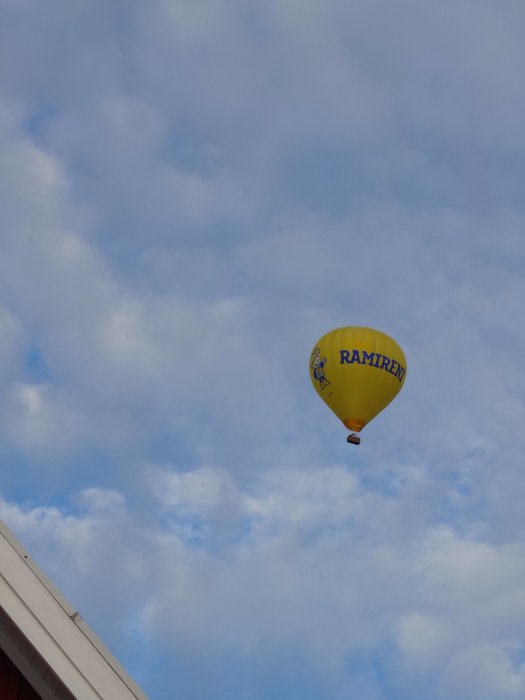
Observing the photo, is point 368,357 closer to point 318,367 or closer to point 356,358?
point 356,358

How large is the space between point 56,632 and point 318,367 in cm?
2837

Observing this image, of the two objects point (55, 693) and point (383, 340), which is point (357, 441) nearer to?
point (383, 340)

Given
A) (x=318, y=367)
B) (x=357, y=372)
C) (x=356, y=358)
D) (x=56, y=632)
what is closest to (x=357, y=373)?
(x=357, y=372)

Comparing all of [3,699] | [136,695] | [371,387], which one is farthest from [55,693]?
[371,387]

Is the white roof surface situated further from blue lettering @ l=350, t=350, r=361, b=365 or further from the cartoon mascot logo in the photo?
the cartoon mascot logo

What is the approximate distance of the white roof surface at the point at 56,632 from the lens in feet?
23.7

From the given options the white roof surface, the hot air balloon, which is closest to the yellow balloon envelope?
the hot air balloon

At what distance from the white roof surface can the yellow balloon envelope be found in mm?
26907

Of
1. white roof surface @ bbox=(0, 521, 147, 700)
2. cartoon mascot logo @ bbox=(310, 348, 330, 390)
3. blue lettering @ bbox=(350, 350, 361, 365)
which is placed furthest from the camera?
cartoon mascot logo @ bbox=(310, 348, 330, 390)

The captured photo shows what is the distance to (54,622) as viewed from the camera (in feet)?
24.1

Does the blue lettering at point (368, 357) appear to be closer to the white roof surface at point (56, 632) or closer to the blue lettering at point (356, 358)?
the blue lettering at point (356, 358)

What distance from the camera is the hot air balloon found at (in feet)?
112

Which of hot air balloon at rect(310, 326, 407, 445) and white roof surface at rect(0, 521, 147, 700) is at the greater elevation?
Result: hot air balloon at rect(310, 326, 407, 445)

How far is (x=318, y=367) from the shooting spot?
35.4 metres
